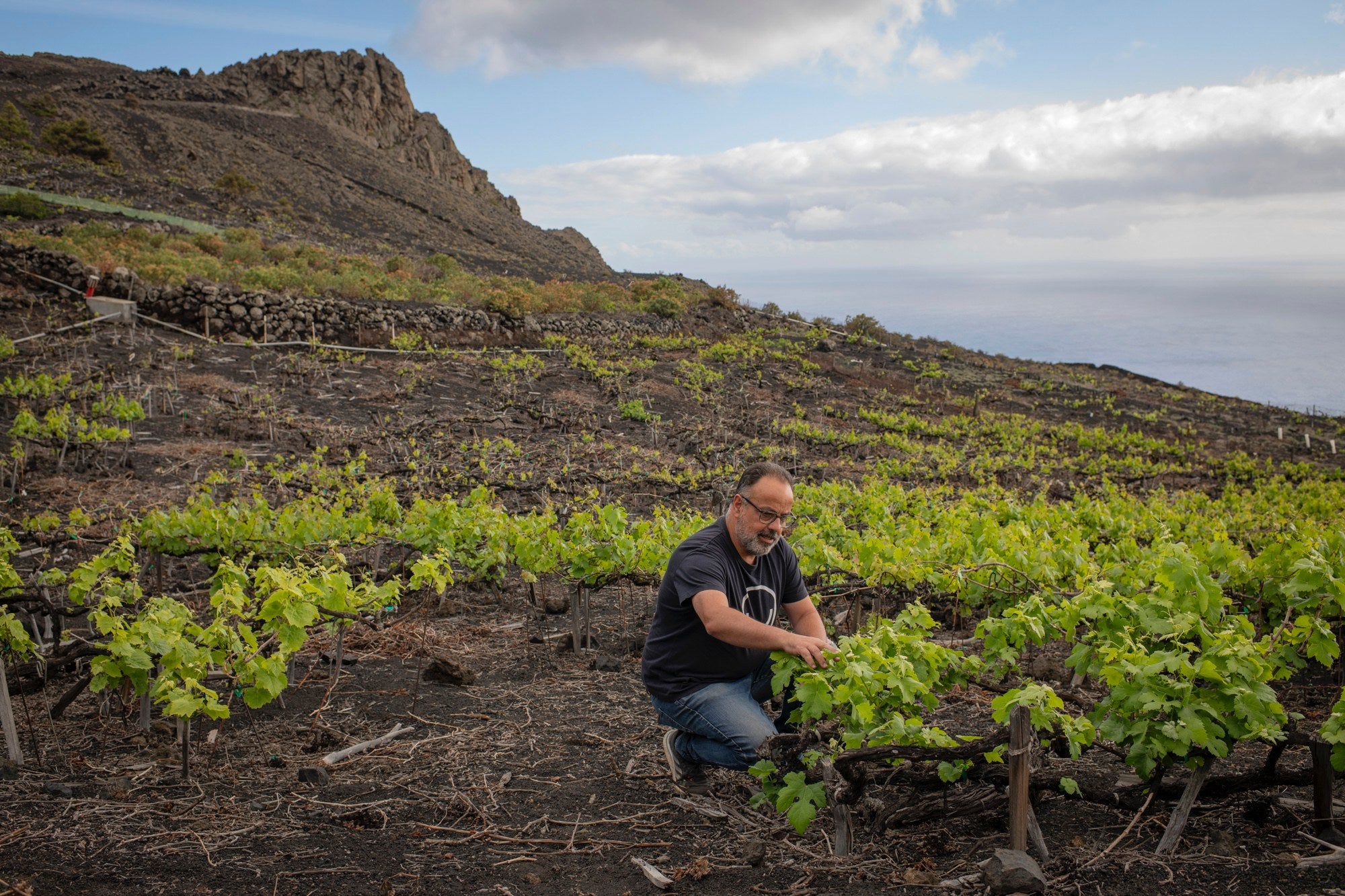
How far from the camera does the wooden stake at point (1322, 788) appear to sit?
298 cm

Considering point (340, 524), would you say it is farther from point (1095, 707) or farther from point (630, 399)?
point (630, 399)

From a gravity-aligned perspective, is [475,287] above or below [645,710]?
above

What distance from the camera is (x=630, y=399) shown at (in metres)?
17.9

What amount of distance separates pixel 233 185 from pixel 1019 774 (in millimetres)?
48538

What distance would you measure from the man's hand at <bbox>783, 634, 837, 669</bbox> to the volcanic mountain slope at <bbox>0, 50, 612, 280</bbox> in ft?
122

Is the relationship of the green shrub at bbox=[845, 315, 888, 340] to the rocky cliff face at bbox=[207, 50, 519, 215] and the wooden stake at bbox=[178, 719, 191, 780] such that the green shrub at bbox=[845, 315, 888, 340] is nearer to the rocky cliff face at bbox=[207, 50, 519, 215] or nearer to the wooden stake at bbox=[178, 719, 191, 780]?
the wooden stake at bbox=[178, 719, 191, 780]

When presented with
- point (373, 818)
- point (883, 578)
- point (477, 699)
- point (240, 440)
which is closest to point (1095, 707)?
point (883, 578)

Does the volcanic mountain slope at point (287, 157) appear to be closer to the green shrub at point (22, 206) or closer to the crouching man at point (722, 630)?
the green shrub at point (22, 206)

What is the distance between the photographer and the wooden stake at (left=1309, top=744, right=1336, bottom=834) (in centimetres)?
298

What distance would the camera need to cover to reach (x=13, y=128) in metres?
39.3

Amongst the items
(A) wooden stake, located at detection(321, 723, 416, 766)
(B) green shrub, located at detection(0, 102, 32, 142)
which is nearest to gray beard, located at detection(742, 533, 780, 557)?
(A) wooden stake, located at detection(321, 723, 416, 766)

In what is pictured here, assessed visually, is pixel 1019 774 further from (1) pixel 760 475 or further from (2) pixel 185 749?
(2) pixel 185 749

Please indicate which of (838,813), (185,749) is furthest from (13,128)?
(838,813)

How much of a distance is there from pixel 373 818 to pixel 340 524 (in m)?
3.28
